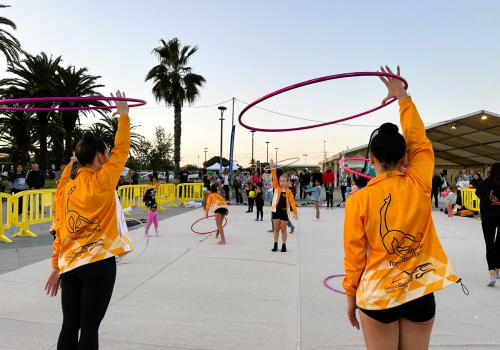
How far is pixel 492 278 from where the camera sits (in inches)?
214

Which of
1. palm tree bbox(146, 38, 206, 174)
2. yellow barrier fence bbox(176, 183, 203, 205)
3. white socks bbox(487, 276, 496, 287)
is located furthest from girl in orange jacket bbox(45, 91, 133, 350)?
palm tree bbox(146, 38, 206, 174)

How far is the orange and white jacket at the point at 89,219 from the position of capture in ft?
7.67

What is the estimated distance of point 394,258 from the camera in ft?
6.14

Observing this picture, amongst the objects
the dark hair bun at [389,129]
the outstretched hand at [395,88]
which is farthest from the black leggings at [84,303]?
the outstretched hand at [395,88]

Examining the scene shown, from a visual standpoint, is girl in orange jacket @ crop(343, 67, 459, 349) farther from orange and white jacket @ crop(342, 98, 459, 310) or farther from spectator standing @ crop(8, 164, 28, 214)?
spectator standing @ crop(8, 164, 28, 214)

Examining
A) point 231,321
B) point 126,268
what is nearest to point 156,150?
point 126,268

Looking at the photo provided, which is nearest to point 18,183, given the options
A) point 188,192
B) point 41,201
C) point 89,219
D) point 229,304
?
point 41,201

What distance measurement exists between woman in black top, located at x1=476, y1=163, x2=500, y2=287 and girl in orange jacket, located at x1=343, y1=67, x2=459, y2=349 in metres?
4.40

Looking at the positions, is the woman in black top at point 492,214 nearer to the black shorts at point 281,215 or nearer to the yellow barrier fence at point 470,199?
the black shorts at point 281,215

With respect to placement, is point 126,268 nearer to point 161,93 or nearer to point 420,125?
point 420,125

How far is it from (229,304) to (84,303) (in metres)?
2.63

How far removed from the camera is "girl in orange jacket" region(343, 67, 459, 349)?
5.94ft

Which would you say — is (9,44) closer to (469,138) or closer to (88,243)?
(88,243)

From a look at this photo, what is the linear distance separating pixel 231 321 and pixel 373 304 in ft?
8.48
